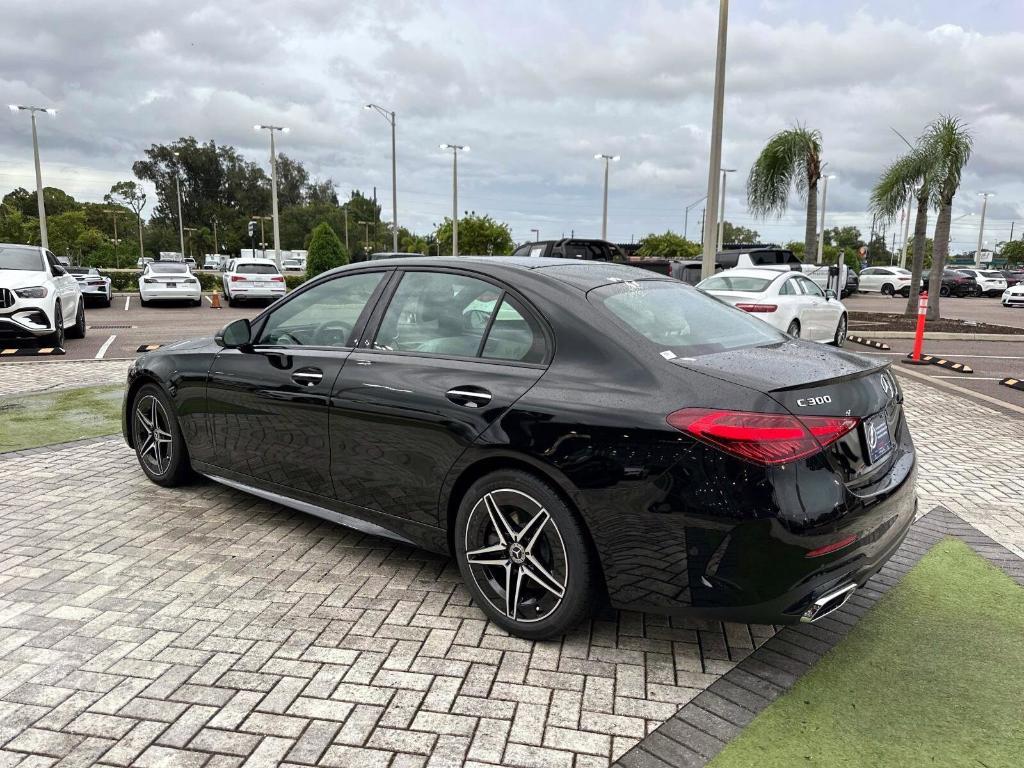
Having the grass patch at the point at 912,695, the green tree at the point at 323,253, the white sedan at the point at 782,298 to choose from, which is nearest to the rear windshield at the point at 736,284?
the white sedan at the point at 782,298

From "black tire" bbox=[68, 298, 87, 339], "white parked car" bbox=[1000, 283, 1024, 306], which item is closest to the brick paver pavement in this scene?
"black tire" bbox=[68, 298, 87, 339]

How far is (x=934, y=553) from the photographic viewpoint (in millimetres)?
4195

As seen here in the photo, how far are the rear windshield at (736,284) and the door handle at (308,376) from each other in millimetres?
9801

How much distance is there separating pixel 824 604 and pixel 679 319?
1346 mm

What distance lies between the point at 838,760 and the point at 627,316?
5.78 feet

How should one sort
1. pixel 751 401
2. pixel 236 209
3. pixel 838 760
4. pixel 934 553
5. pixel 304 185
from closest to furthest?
pixel 838 760
pixel 751 401
pixel 934 553
pixel 236 209
pixel 304 185

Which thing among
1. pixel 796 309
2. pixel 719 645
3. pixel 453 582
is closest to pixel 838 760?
pixel 719 645

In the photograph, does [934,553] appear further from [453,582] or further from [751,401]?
[453,582]

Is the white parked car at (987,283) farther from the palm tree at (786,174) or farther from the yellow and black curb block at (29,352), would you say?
the yellow and black curb block at (29,352)

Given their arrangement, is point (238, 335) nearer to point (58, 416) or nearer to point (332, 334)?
point (332, 334)

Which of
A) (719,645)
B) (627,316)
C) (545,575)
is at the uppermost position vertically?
(627,316)

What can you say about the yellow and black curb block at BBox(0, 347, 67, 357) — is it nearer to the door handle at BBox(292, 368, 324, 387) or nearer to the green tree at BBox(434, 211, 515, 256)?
the door handle at BBox(292, 368, 324, 387)

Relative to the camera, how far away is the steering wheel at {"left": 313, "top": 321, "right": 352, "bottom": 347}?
3943 mm

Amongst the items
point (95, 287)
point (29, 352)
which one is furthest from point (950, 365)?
point (95, 287)
